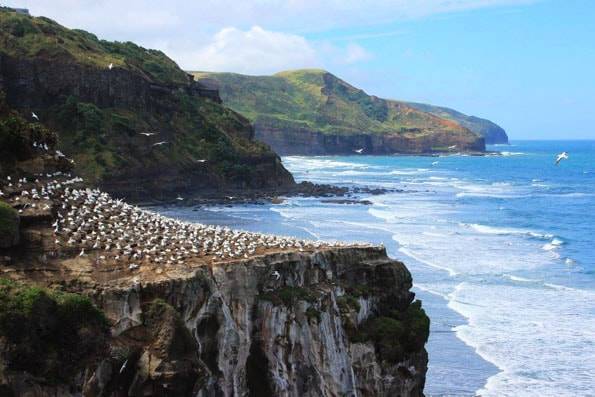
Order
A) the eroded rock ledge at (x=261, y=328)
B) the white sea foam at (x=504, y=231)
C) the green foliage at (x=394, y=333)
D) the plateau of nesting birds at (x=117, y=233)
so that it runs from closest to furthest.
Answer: the eroded rock ledge at (x=261, y=328)
the plateau of nesting birds at (x=117, y=233)
the green foliage at (x=394, y=333)
the white sea foam at (x=504, y=231)

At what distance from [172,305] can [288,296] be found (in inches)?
153

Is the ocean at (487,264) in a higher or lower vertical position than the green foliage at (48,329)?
lower

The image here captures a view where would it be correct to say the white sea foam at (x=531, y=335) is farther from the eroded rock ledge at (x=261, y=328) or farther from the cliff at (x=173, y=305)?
the cliff at (x=173, y=305)

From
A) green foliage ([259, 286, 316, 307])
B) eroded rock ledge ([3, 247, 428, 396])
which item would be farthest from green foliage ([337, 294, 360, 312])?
green foliage ([259, 286, 316, 307])

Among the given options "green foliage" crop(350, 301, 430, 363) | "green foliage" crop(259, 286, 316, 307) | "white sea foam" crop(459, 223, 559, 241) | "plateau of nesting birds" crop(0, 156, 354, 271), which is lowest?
"white sea foam" crop(459, 223, 559, 241)

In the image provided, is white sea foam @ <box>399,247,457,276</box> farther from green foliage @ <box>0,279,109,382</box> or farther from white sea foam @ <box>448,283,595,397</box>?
green foliage @ <box>0,279,109,382</box>

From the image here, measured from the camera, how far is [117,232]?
2334cm

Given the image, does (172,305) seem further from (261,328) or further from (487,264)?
(487,264)

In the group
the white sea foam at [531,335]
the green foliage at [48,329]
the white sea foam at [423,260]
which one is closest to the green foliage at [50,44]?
the white sea foam at [423,260]

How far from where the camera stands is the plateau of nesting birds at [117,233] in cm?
2184

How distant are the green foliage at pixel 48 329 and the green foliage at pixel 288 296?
17.2 feet

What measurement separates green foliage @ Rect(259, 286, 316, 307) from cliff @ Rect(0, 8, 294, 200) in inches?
2275

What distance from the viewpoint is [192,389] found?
19203 mm

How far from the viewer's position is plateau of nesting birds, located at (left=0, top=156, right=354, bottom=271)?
71.7 feet
